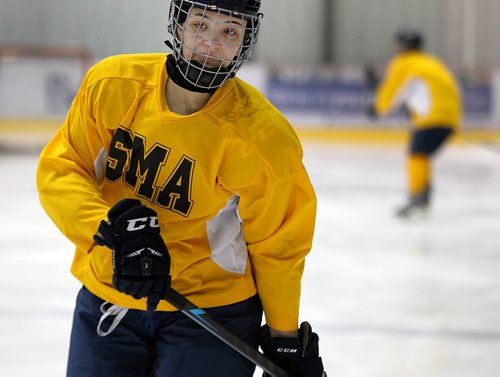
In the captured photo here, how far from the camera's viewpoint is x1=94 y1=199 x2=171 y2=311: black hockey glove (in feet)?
4.88

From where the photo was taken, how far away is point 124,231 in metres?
1.49

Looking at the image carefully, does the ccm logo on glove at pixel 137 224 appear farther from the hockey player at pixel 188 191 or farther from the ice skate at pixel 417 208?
the ice skate at pixel 417 208

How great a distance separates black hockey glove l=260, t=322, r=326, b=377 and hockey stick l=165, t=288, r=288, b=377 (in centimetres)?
Result: 4

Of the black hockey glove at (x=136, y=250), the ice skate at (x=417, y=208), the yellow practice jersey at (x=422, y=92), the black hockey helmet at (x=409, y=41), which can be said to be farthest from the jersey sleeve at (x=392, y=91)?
the black hockey glove at (x=136, y=250)

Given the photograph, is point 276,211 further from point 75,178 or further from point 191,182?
point 75,178

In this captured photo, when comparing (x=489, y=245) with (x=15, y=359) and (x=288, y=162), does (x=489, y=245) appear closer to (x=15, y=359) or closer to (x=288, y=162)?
(x=15, y=359)

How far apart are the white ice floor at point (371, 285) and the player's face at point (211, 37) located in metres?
1.57

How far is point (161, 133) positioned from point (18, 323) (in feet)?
6.46

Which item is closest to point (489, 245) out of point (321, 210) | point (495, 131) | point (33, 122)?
point (321, 210)

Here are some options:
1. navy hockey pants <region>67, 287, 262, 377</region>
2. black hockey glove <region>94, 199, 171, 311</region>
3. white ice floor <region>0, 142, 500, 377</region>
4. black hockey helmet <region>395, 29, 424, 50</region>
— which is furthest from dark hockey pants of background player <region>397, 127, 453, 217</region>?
black hockey glove <region>94, 199, 171, 311</region>

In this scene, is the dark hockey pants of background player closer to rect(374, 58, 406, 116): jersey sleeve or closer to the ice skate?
the ice skate

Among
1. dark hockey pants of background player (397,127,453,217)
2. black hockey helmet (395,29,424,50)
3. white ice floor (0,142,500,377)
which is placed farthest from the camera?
black hockey helmet (395,29,424,50)

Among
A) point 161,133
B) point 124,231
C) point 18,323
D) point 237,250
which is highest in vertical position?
point 161,133

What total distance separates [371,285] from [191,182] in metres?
2.62
